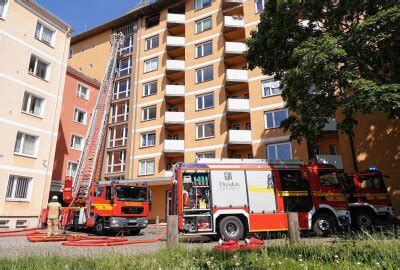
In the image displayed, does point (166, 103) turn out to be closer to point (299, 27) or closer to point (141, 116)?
point (141, 116)

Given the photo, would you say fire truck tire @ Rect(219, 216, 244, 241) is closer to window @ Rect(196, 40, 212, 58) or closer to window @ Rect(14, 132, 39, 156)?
window @ Rect(14, 132, 39, 156)

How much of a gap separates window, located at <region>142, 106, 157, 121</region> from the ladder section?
170 inches

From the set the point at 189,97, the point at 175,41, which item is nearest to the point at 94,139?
the point at 189,97

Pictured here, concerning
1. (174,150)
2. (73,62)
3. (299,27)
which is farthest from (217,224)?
(73,62)

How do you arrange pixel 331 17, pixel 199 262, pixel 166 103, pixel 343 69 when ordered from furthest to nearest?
pixel 166 103, pixel 331 17, pixel 343 69, pixel 199 262

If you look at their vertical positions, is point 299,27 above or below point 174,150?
above

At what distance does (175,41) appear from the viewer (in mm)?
33844

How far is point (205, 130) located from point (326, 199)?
16045mm

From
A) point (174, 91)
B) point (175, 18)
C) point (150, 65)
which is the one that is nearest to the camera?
point (174, 91)

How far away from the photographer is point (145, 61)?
117ft

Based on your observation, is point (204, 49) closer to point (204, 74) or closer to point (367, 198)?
point (204, 74)

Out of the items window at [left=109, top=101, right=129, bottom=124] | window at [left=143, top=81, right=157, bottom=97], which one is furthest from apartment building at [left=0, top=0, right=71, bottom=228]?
window at [left=143, top=81, right=157, bottom=97]

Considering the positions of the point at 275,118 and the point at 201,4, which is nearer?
the point at 275,118

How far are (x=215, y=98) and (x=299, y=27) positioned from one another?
15.1 m
